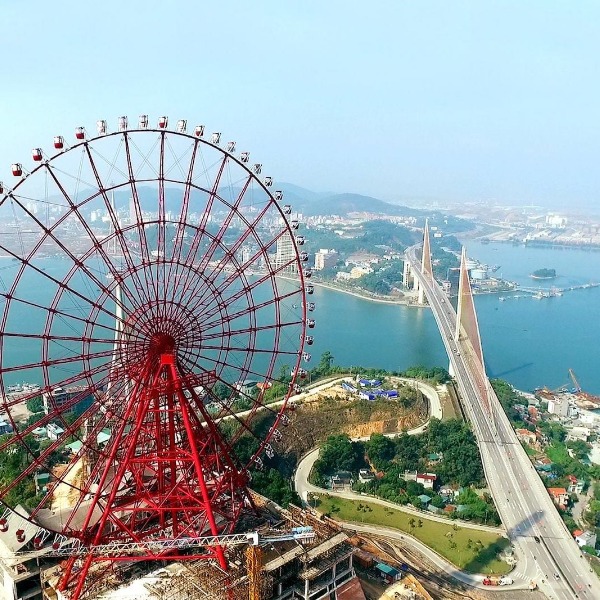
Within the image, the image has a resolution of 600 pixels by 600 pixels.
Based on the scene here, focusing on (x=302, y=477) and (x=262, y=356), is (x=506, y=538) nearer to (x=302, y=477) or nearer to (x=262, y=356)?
(x=302, y=477)

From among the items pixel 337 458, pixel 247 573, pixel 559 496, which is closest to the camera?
pixel 247 573

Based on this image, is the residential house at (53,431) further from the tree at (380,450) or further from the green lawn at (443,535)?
the tree at (380,450)

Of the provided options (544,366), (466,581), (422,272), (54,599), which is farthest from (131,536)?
(422,272)

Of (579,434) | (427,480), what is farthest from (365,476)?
(579,434)

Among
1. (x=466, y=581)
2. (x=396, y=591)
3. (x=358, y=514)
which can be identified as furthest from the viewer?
(x=358, y=514)

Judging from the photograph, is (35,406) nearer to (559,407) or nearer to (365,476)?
(365,476)

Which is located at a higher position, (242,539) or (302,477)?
(242,539)
